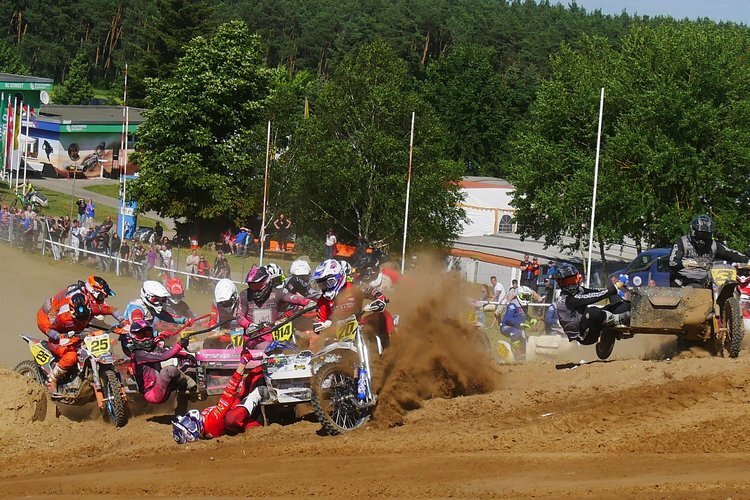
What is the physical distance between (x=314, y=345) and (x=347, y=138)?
30.9 meters

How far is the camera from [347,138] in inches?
1686

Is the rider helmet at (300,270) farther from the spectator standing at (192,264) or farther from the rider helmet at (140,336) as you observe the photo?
the spectator standing at (192,264)

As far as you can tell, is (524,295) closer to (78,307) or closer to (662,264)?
(662,264)

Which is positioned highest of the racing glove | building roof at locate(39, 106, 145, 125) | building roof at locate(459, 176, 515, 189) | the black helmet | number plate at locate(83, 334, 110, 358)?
building roof at locate(39, 106, 145, 125)

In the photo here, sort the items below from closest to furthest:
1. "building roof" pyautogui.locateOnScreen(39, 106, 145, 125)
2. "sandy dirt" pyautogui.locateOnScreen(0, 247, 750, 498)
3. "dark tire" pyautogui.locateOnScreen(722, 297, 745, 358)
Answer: "sandy dirt" pyautogui.locateOnScreen(0, 247, 750, 498) < "dark tire" pyautogui.locateOnScreen(722, 297, 745, 358) < "building roof" pyautogui.locateOnScreen(39, 106, 145, 125)

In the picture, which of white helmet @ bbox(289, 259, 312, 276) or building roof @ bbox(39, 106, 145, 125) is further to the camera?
building roof @ bbox(39, 106, 145, 125)

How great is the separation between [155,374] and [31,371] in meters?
2.30

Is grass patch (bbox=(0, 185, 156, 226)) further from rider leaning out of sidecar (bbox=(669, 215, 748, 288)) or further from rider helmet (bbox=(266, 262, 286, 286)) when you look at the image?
rider leaning out of sidecar (bbox=(669, 215, 748, 288))

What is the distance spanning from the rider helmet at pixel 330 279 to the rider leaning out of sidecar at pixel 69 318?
3050 mm

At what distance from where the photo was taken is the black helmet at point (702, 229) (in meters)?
12.3

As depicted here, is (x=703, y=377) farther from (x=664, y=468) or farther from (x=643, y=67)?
(x=643, y=67)

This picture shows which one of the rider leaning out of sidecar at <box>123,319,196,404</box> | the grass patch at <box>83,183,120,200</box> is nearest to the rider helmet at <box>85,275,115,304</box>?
the rider leaning out of sidecar at <box>123,319,196,404</box>

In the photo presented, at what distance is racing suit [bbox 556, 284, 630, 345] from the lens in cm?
1234

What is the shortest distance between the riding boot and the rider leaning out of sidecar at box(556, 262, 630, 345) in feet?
21.4
